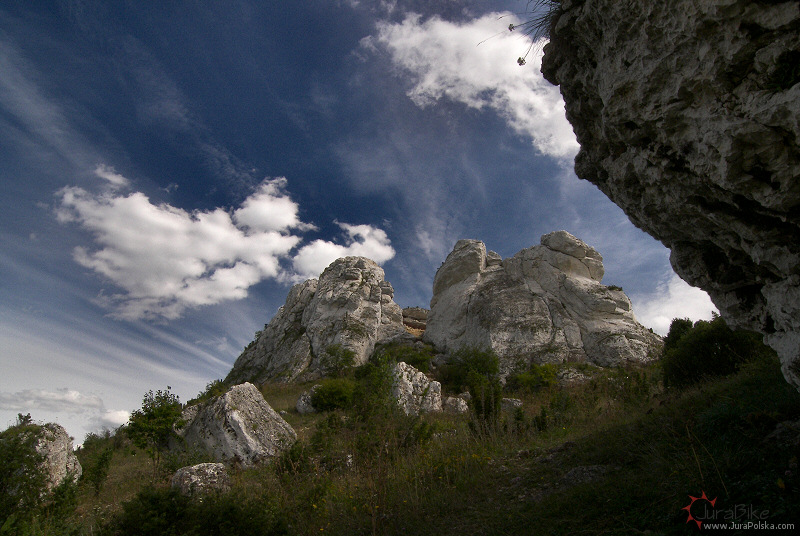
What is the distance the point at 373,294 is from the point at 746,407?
3579 cm

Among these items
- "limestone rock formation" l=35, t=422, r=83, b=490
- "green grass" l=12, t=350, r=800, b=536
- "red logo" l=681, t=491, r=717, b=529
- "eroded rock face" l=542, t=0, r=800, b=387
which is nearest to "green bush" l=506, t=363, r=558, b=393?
"green grass" l=12, t=350, r=800, b=536

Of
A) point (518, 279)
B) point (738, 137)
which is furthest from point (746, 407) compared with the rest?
point (518, 279)

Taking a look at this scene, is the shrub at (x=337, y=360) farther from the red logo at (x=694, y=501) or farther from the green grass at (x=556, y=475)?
the red logo at (x=694, y=501)

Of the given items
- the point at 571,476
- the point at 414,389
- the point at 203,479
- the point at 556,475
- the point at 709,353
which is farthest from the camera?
the point at 414,389

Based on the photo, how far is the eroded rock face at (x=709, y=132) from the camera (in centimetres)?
287

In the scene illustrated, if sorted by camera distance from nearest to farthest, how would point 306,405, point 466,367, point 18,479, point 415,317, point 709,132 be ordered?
1. point 709,132
2. point 18,479
3. point 306,405
4. point 466,367
5. point 415,317

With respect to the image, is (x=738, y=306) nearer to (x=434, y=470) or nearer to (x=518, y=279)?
(x=434, y=470)

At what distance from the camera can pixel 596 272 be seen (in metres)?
31.8

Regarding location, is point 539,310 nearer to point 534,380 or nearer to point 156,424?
point 534,380

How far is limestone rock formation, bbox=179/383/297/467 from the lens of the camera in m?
9.86

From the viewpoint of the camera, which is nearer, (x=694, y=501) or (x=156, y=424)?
(x=694, y=501)

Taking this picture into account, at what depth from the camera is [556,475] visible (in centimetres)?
526

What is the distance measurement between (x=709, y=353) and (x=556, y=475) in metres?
6.42

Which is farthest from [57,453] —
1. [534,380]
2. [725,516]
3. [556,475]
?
[534,380]
